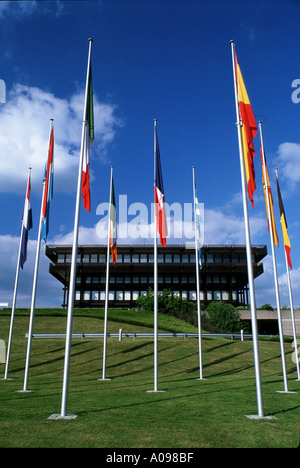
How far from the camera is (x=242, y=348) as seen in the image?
1075 inches

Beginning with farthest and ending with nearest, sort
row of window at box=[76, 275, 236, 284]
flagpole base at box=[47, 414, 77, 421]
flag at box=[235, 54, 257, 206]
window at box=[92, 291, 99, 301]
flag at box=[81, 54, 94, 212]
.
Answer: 1. window at box=[92, 291, 99, 301]
2. row of window at box=[76, 275, 236, 284]
3. flag at box=[81, 54, 94, 212]
4. flag at box=[235, 54, 257, 206]
5. flagpole base at box=[47, 414, 77, 421]

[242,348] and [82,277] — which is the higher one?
[82,277]

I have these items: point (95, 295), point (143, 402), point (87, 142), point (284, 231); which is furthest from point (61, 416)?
point (95, 295)

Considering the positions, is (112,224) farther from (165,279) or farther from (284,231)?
(165,279)

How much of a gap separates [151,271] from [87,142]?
2289 inches

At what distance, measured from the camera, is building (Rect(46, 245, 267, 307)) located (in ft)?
217

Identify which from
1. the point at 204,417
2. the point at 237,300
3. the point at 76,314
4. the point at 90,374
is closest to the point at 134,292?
the point at 237,300

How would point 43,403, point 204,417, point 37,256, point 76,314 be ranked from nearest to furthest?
point 204,417
point 43,403
point 37,256
point 76,314

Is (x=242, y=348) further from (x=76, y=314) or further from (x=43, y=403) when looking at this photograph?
(x=76, y=314)

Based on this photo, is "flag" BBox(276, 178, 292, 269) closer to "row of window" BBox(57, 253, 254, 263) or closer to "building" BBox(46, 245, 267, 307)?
"building" BBox(46, 245, 267, 307)

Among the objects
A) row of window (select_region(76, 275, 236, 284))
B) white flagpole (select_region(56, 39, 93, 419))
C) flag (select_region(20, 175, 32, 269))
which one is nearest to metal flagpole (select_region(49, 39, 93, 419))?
white flagpole (select_region(56, 39, 93, 419))

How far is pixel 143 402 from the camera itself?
11039 mm

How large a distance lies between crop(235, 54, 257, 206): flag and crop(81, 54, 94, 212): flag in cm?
468

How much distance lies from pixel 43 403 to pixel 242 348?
773 inches
